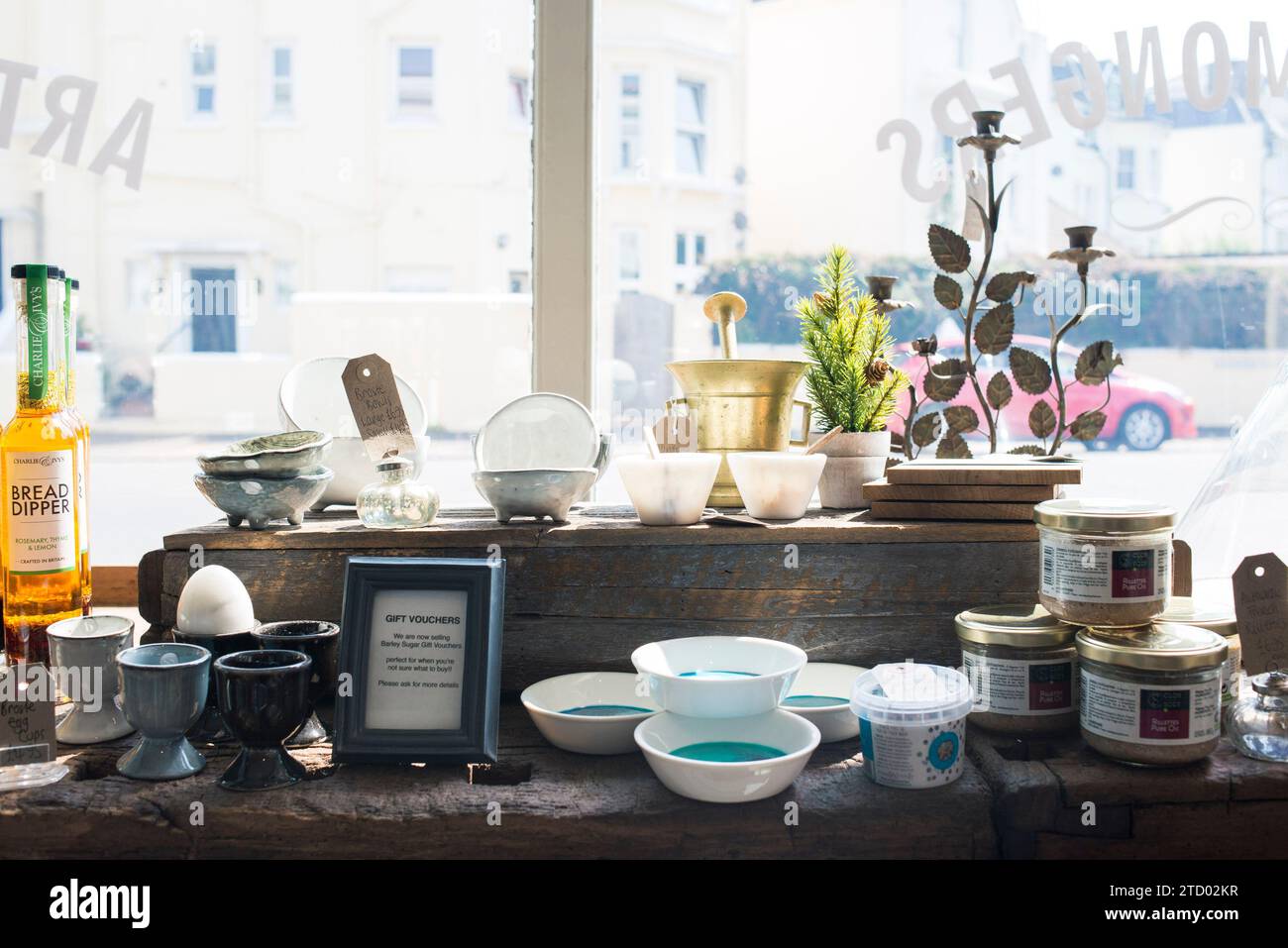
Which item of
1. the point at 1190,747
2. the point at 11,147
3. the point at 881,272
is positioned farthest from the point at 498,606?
the point at 11,147

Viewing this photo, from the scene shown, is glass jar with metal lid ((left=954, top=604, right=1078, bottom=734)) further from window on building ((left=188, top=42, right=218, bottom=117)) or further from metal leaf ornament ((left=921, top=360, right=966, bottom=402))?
window on building ((left=188, top=42, right=218, bottom=117))

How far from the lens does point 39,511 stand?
133 cm

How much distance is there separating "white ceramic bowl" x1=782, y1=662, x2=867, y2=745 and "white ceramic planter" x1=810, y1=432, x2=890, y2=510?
12.0 inches

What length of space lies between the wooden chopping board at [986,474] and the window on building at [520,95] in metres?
1.00

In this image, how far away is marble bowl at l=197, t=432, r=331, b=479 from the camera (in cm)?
135

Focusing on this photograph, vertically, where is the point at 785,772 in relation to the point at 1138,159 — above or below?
below

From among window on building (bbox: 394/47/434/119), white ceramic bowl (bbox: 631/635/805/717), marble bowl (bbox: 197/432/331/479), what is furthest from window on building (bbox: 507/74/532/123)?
white ceramic bowl (bbox: 631/635/805/717)

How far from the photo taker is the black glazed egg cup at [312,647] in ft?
3.98

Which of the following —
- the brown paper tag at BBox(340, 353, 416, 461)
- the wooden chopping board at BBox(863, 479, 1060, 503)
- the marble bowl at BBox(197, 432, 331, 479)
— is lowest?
the wooden chopping board at BBox(863, 479, 1060, 503)

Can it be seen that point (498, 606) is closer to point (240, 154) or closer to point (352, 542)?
point (352, 542)

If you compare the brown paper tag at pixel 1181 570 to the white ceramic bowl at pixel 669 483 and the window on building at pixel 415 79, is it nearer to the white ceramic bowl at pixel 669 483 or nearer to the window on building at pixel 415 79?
the white ceramic bowl at pixel 669 483

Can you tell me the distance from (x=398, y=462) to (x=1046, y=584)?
0.87 meters

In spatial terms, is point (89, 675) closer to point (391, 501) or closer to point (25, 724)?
point (25, 724)

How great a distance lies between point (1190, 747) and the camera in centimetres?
115
